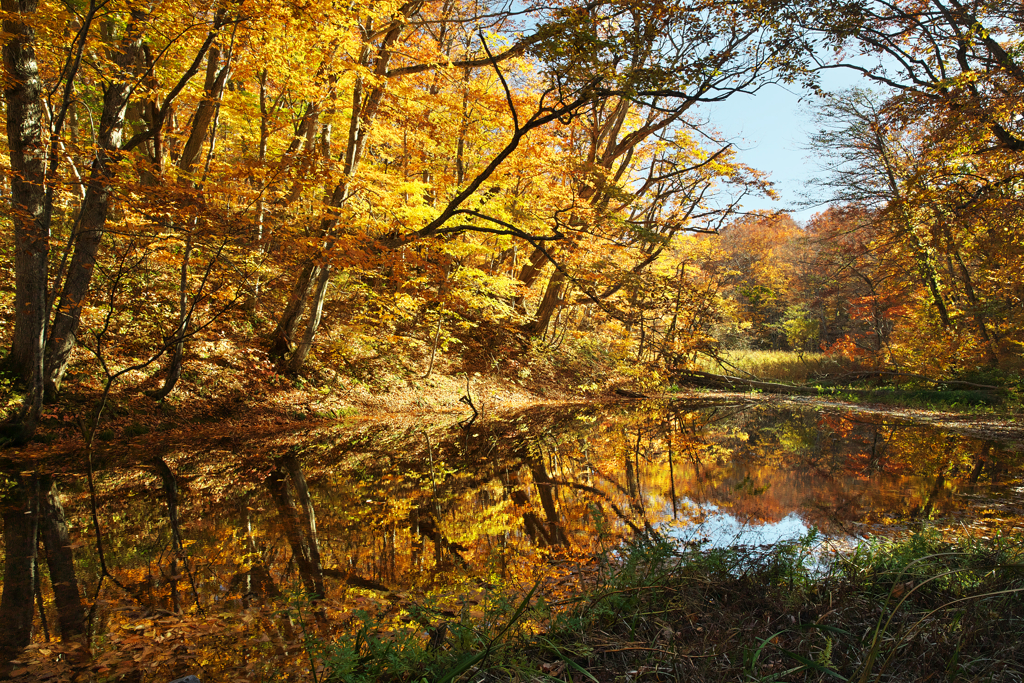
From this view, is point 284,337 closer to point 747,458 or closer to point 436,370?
point 436,370

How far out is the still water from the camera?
392cm

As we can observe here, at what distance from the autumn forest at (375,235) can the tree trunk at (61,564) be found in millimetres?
31

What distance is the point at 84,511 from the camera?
16.6 ft

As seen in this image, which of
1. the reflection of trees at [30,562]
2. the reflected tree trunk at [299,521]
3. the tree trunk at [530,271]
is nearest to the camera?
the reflection of trees at [30,562]

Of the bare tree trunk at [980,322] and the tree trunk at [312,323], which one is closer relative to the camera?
the tree trunk at [312,323]

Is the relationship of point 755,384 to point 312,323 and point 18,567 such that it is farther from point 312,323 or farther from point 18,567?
point 18,567

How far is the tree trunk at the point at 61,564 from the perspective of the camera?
2990 mm

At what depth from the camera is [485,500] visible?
564 centimetres

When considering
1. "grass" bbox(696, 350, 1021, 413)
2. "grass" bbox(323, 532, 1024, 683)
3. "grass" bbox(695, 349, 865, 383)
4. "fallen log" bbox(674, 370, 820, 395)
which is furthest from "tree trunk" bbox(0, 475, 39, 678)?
"grass" bbox(695, 349, 865, 383)

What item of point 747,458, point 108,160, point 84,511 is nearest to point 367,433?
point 84,511

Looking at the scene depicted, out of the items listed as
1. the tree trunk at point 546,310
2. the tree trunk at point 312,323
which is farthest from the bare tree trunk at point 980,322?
the tree trunk at point 312,323

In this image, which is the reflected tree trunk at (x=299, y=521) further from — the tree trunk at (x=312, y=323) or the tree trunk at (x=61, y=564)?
the tree trunk at (x=312, y=323)

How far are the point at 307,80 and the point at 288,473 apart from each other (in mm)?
7356

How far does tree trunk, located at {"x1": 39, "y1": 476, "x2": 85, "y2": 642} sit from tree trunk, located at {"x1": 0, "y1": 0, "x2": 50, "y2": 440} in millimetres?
1741
